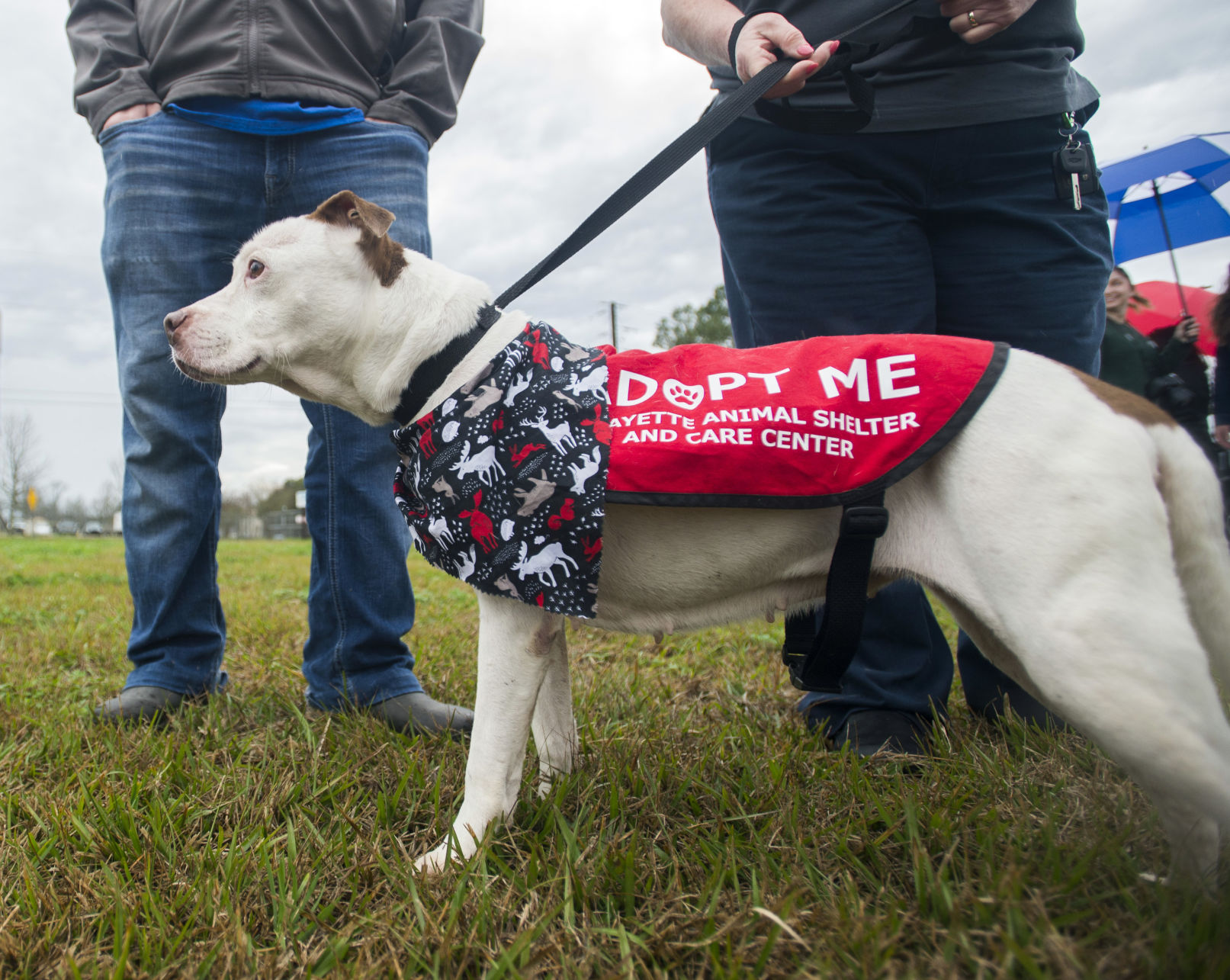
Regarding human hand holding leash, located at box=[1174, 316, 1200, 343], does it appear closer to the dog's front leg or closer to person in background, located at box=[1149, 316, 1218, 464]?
person in background, located at box=[1149, 316, 1218, 464]

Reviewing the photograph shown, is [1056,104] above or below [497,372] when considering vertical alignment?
above

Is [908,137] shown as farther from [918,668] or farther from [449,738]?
[449,738]

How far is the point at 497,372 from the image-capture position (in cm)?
195

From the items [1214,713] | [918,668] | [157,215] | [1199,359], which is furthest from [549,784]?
[1199,359]

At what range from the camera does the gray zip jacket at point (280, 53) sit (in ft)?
9.00

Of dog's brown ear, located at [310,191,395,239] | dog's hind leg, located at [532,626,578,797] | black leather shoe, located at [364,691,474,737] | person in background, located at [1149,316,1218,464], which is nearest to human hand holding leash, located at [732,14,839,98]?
dog's brown ear, located at [310,191,395,239]

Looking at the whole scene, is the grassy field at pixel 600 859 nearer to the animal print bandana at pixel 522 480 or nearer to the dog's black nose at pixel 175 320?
the animal print bandana at pixel 522 480

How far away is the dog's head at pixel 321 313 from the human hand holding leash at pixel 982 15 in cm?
153

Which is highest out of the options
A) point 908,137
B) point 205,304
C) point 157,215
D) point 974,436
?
point 157,215

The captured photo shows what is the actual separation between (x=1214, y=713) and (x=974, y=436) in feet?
2.19

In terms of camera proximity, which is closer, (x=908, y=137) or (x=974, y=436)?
(x=974, y=436)

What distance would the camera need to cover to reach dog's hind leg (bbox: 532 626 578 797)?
2291mm

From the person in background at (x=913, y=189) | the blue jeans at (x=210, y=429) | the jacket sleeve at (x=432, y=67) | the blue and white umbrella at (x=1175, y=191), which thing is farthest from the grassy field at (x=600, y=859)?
the blue and white umbrella at (x=1175, y=191)

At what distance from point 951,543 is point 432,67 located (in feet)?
8.19
